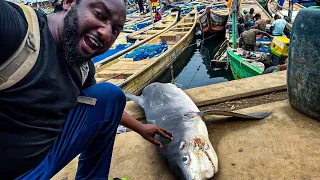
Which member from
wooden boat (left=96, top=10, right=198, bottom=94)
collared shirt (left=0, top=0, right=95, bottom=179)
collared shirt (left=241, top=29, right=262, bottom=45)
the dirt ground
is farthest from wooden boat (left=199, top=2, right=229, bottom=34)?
collared shirt (left=0, top=0, right=95, bottom=179)

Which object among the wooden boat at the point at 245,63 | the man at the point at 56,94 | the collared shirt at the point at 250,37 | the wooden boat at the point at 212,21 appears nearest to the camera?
the man at the point at 56,94

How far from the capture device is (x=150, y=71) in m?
11.3

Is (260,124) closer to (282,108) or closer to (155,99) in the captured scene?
(282,108)

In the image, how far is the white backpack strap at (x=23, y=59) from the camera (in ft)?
3.97

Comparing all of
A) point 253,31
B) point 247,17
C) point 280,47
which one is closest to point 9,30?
point 280,47

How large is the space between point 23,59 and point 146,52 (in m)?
11.3

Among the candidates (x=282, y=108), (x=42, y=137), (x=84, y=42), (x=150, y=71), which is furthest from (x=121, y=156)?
(x=150, y=71)

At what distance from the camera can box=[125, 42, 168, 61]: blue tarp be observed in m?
12.0

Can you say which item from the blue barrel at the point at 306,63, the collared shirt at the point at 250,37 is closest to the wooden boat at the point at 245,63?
the collared shirt at the point at 250,37

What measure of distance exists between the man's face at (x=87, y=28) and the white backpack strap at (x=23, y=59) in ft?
0.69

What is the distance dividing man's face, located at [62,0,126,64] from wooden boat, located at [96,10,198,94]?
7.38 m

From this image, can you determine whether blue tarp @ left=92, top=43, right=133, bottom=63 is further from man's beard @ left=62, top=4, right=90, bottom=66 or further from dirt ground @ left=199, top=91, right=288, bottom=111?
man's beard @ left=62, top=4, right=90, bottom=66

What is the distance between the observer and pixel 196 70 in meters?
15.8

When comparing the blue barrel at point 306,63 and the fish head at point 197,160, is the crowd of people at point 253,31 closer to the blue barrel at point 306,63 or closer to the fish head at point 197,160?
the blue barrel at point 306,63
